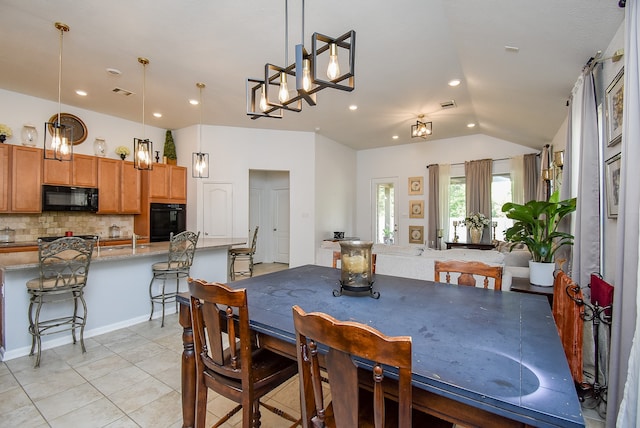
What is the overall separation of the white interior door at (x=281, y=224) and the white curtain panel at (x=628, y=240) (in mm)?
6669

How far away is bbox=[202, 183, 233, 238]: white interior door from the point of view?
20.0ft

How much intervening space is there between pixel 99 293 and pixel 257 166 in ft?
12.2

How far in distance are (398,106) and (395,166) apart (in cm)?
290

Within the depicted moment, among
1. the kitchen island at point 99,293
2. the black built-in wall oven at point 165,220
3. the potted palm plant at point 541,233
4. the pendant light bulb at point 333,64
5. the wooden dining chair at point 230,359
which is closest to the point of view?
the wooden dining chair at point 230,359

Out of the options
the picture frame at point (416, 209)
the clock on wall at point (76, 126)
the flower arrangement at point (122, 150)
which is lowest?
the picture frame at point (416, 209)

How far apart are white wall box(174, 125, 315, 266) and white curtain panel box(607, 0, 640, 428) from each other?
200 inches

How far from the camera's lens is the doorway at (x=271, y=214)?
25.8 ft

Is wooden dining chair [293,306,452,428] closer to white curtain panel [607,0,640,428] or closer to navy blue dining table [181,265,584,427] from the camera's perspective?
navy blue dining table [181,265,584,427]

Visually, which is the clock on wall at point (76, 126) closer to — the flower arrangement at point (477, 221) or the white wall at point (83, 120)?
the white wall at point (83, 120)

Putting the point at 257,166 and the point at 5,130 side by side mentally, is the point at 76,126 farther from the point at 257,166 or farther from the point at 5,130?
the point at 257,166

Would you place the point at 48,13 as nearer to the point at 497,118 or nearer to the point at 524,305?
the point at 524,305

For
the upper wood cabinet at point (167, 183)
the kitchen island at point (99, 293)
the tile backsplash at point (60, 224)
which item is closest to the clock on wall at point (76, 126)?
the upper wood cabinet at point (167, 183)

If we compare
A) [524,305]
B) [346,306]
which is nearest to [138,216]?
[346,306]

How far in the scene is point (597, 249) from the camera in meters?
2.25
